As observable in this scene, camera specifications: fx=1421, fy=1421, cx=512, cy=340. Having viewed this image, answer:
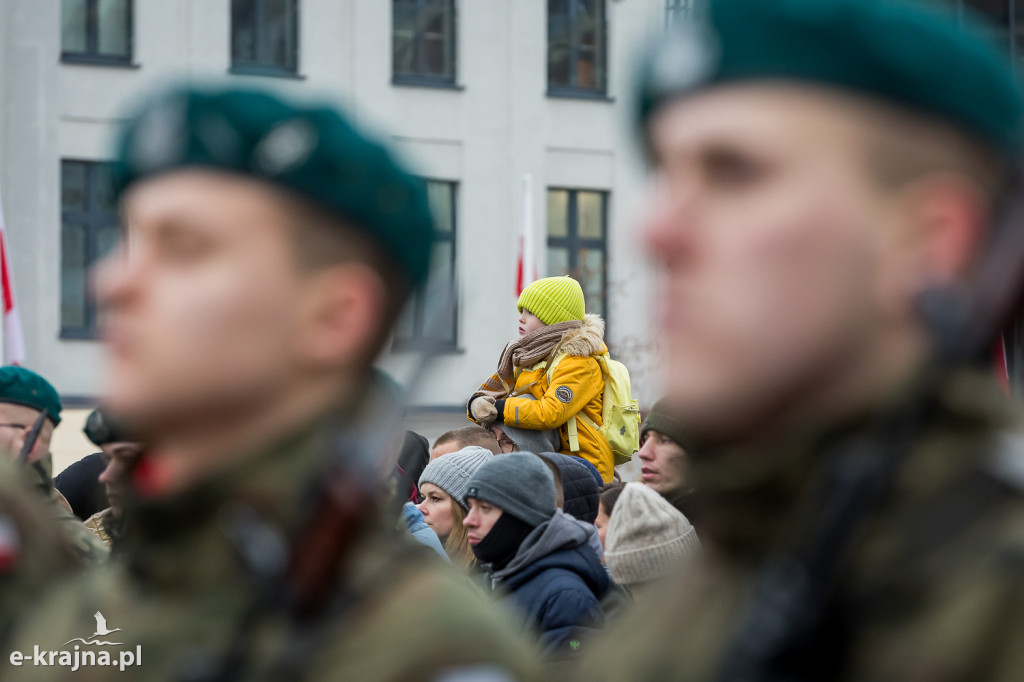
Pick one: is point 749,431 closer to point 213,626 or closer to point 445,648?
point 445,648

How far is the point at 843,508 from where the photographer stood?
4.15ft

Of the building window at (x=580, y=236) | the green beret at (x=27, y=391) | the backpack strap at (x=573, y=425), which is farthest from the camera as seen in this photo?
the building window at (x=580, y=236)

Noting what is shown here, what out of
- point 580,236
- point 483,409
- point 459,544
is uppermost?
point 580,236

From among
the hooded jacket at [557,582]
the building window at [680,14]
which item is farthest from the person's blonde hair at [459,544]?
the building window at [680,14]

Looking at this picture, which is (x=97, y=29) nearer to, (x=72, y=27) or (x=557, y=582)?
(x=72, y=27)

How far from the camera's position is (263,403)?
1.78 meters

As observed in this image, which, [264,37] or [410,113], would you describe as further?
[410,113]

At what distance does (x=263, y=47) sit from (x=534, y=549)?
16480mm

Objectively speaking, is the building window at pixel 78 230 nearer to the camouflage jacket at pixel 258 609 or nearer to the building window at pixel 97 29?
the building window at pixel 97 29

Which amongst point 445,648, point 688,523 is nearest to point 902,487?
point 445,648

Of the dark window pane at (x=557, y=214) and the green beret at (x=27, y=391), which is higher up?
the dark window pane at (x=557, y=214)

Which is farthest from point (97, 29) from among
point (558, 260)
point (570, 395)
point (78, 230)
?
point (570, 395)

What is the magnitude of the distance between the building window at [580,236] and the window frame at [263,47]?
4.16 meters

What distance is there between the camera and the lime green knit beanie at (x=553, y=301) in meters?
6.92
